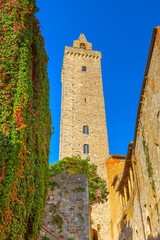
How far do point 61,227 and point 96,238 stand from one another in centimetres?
1368

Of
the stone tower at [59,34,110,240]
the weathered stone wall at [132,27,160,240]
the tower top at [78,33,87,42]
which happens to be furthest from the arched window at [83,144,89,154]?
the tower top at [78,33,87,42]

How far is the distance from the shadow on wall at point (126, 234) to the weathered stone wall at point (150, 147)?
5.53ft

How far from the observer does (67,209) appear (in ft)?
33.3

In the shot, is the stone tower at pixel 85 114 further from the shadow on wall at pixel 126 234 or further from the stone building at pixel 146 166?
the stone building at pixel 146 166

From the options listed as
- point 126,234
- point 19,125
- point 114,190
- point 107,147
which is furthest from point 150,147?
point 107,147

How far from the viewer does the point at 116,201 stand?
66.2 feet

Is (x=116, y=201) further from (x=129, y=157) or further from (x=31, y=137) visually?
(x=31, y=137)

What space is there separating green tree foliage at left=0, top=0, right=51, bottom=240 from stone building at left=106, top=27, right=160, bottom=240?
4.58m

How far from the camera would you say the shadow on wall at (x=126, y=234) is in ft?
50.3

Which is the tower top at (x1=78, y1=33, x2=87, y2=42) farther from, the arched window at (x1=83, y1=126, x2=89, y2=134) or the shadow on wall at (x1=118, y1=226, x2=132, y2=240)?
the shadow on wall at (x1=118, y1=226, x2=132, y2=240)

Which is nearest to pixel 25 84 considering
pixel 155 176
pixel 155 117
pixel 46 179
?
pixel 46 179

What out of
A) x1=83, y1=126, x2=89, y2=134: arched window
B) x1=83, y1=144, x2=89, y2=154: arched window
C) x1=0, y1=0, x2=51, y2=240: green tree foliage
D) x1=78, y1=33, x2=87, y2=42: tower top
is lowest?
x1=0, y1=0, x2=51, y2=240: green tree foliage

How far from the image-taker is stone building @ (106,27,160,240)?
9.77 meters

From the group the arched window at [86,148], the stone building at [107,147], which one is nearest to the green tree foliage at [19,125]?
the stone building at [107,147]
